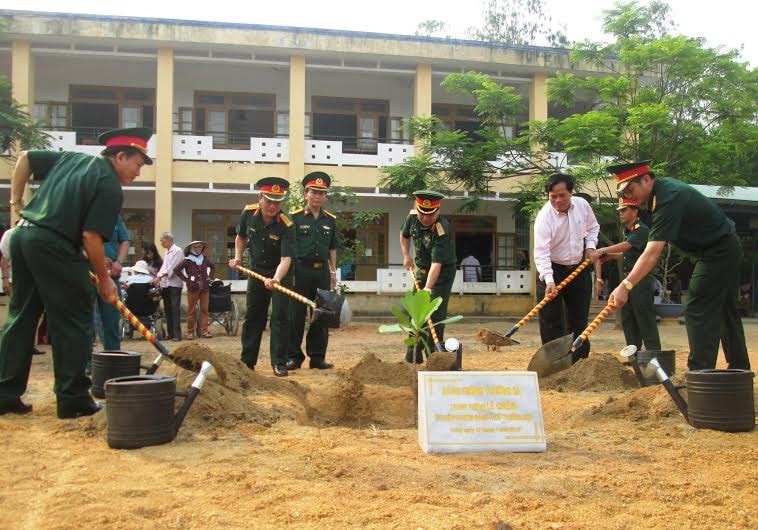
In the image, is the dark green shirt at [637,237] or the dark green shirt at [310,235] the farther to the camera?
the dark green shirt at [310,235]

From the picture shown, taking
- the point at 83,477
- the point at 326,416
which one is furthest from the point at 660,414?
the point at 83,477

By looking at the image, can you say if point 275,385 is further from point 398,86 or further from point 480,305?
point 398,86

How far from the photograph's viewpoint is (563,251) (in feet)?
20.7

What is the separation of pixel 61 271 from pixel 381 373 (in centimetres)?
325

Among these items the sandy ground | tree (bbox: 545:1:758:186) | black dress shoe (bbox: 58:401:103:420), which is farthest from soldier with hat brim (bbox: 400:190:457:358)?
tree (bbox: 545:1:758:186)

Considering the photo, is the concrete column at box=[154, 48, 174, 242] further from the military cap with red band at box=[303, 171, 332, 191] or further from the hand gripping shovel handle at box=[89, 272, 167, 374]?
the hand gripping shovel handle at box=[89, 272, 167, 374]

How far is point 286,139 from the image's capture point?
17719 millimetres

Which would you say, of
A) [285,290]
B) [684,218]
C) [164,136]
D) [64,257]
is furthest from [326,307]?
[164,136]

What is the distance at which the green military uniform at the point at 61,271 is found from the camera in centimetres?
394

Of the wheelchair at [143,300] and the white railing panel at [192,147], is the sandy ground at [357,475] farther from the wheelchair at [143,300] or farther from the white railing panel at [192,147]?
the white railing panel at [192,147]

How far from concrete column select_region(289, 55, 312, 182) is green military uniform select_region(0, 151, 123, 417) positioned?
13366 millimetres

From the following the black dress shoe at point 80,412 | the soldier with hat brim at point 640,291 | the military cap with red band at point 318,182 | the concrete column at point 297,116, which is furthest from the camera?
the concrete column at point 297,116

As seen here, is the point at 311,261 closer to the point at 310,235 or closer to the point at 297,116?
the point at 310,235

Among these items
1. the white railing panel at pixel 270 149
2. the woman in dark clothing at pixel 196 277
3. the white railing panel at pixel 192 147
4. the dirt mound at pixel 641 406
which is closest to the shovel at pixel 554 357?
the dirt mound at pixel 641 406
